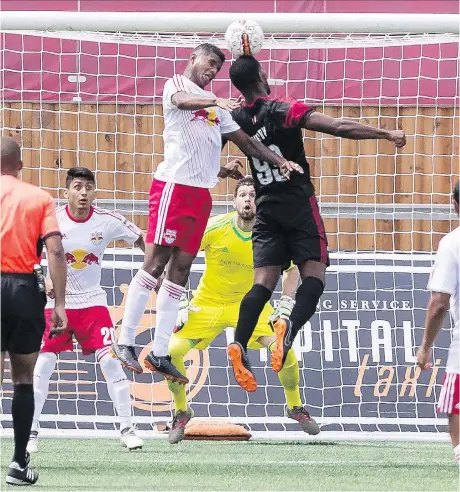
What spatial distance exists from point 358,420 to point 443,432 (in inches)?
28.6

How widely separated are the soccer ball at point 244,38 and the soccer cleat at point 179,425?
3.17 metres

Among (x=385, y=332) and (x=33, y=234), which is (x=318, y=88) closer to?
(x=385, y=332)

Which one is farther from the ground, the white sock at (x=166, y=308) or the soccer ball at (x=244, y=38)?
the soccer ball at (x=244, y=38)

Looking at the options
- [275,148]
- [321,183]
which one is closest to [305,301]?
[275,148]

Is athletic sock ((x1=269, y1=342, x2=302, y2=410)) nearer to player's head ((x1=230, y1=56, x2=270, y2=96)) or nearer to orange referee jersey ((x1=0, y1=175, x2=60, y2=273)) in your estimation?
player's head ((x1=230, y1=56, x2=270, y2=96))

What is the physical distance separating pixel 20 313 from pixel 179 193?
Result: 65.7 inches

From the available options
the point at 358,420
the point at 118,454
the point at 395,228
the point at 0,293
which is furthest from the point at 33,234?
the point at 395,228

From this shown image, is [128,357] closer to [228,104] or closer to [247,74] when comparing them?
[228,104]

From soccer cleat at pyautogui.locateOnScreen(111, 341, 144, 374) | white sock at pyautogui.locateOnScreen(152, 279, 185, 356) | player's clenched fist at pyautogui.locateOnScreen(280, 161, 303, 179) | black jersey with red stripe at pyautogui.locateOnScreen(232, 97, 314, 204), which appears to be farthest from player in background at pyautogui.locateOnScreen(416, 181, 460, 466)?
white sock at pyautogui.locateOnScreen(152, 279, 185, 356)

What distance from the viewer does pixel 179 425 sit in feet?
32.3

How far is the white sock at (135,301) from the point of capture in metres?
8.41

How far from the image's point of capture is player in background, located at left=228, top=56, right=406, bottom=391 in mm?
7984

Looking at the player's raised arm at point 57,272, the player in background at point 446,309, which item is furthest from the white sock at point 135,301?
the player in background at point 446,309

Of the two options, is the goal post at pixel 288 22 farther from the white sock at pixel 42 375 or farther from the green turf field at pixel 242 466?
the green turf field at pixel 242 466
